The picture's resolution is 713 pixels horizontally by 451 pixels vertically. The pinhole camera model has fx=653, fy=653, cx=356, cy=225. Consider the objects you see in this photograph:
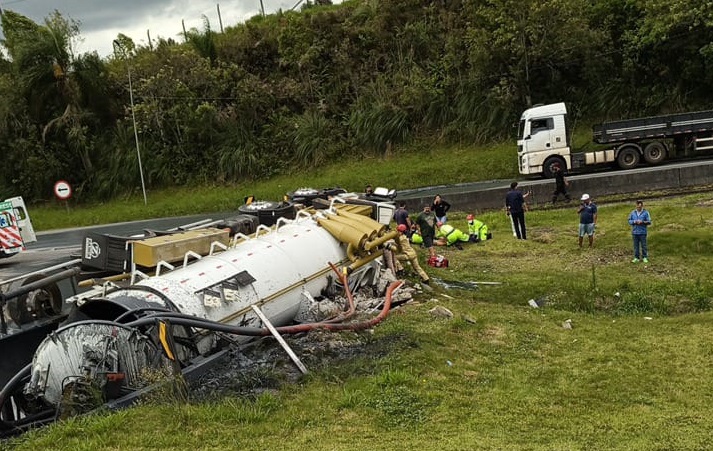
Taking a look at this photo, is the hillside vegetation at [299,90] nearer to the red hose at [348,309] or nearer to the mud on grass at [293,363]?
the red hose at [348,309]

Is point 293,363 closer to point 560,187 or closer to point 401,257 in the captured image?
point 401,257

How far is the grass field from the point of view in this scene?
251 inches

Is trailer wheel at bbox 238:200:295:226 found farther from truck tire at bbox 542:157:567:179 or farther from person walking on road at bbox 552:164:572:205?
truck tire at bbox 542:157:567:179

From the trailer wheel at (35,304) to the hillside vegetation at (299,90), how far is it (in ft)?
87.6

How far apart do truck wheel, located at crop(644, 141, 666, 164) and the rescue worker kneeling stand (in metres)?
16.0

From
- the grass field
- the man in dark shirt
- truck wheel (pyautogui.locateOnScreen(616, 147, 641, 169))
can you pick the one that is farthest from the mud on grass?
truck wheel (pyautogui.locateOnScreen(616, 147, 641, 169))

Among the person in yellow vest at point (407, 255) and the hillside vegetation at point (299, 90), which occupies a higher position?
the hillside vegetation at point (299, 90)

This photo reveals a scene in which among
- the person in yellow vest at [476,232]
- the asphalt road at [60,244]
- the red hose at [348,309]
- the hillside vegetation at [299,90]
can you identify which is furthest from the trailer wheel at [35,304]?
the hillside vegetation at [299,90]

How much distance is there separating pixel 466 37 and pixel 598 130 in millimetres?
10560

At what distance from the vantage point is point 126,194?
39.1m

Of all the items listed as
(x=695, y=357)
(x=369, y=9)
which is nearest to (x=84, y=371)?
(x=695, y=357)

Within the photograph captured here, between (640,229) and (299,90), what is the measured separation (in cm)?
2884

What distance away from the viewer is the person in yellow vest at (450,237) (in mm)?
19203

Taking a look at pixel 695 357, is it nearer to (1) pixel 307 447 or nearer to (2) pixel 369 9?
(1) pixel 307 447
